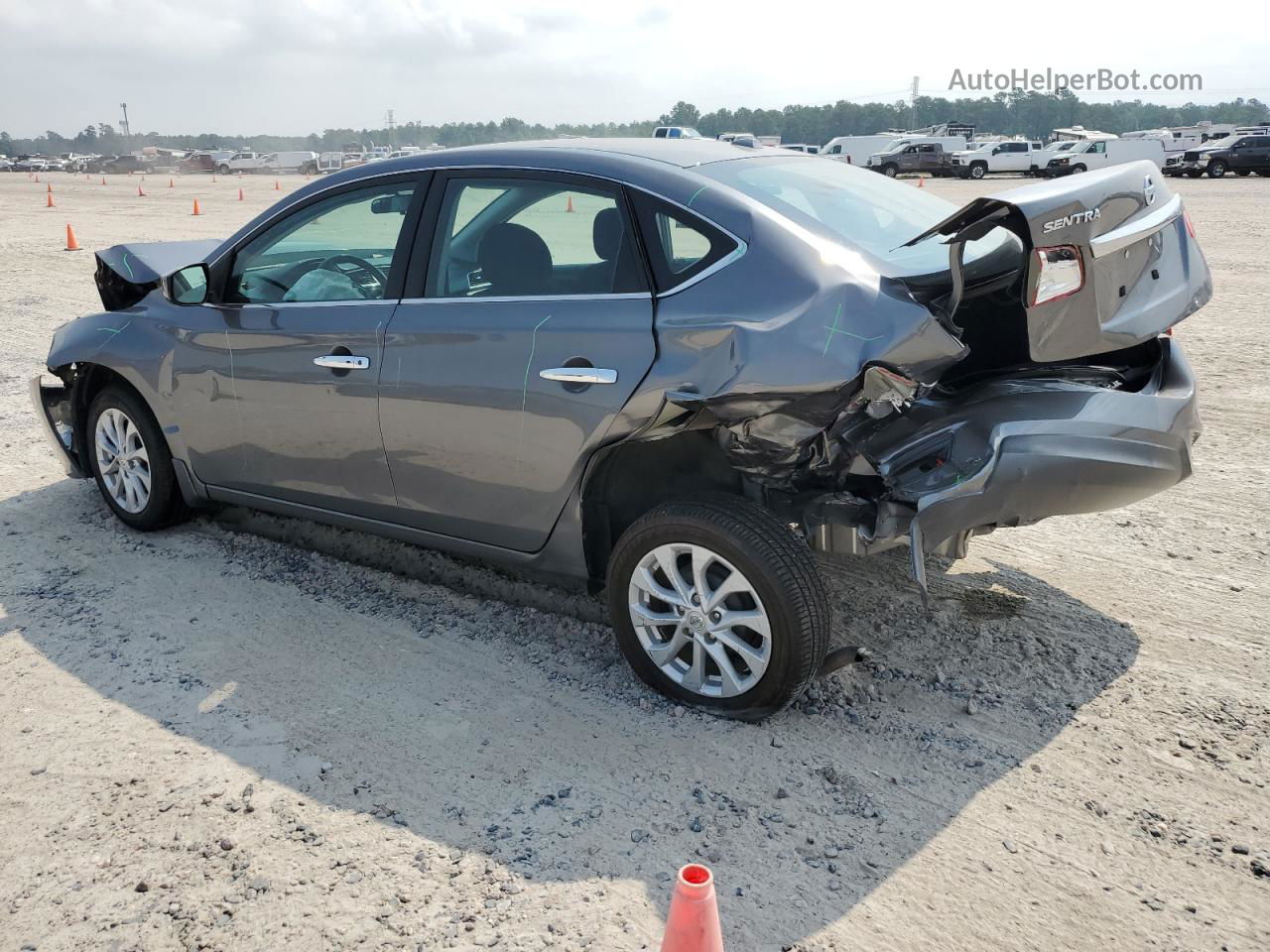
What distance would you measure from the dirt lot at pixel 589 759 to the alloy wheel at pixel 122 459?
0.28 meters

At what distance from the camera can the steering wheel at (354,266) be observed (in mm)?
→ 4201

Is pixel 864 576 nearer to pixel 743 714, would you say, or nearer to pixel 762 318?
pixel 743 714

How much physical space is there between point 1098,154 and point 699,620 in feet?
142

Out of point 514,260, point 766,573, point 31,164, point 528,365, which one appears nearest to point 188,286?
point 514,260

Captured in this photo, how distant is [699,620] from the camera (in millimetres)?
3525

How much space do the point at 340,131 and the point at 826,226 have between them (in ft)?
Result: 495

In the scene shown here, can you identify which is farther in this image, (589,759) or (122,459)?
(122,459)

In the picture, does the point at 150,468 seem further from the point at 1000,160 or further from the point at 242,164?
the point at 242,164

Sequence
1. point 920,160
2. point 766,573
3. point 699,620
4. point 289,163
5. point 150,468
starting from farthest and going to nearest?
point 289,163
point 920,160
point 150,468
point 699,620
point 766,573

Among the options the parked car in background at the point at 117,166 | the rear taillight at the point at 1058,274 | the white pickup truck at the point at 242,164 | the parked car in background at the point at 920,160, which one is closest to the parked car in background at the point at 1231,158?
the parked car in background at the point at 920,160

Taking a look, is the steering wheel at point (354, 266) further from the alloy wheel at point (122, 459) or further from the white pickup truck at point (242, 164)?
the white pickup truck at point (242, 164)

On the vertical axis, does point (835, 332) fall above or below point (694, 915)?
above

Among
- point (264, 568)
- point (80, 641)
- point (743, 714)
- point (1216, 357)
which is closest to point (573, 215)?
point (743, 714)

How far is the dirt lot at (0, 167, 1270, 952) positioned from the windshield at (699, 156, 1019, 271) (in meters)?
1.44
